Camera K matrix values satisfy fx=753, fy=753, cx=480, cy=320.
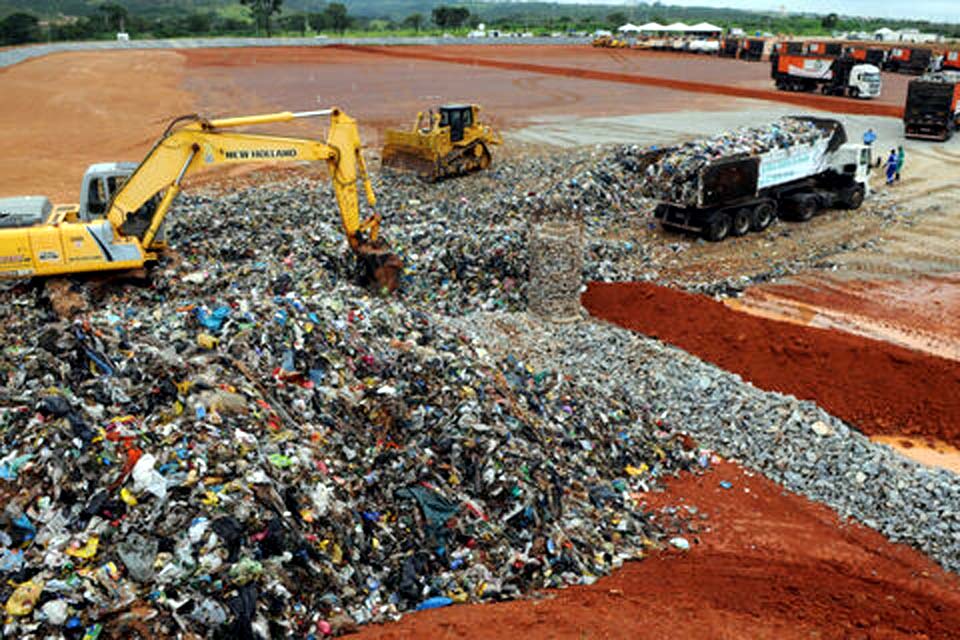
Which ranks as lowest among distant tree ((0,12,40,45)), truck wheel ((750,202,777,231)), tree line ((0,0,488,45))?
truck wheel ((750,202,777,231))

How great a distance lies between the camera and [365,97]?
4038 cm

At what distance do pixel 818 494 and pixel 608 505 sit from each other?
2.76 metres

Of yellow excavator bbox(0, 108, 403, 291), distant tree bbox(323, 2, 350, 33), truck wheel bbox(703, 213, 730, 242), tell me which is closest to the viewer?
yellow excavator bbox(0, 108, 403, 291)

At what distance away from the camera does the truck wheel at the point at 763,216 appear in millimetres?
18672

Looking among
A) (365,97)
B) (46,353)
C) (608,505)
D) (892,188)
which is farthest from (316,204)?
(365,97)

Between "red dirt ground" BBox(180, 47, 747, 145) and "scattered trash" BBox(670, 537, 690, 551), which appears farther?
"red dirt ground" BBox(180, 47, 747, 145)

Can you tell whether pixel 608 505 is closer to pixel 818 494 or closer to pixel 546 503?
pixel 546 503

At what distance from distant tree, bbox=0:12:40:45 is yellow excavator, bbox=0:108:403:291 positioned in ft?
218

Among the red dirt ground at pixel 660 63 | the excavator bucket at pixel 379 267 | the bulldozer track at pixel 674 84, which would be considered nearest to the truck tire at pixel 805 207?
the excavator bucket at pixel 379 267

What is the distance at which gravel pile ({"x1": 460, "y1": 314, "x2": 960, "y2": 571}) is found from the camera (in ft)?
28.2

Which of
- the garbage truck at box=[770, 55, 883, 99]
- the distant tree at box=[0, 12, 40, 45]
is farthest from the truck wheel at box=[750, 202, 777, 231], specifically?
the distant tree at box=[0, 12, 40, 45]

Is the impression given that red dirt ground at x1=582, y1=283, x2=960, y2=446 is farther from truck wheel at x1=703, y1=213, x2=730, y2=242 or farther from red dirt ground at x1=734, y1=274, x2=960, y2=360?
truck wheel at x1=703, y1=213, x2=730, y2=242

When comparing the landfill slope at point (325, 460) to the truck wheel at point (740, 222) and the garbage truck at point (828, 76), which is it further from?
the garbage truck at point (828, 76)

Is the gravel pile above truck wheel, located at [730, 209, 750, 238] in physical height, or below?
below
